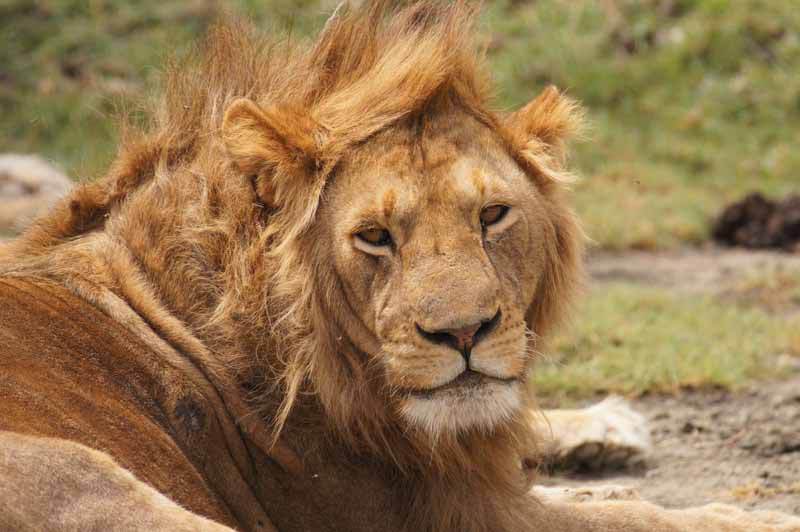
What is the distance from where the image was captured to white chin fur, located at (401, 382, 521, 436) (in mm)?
3615

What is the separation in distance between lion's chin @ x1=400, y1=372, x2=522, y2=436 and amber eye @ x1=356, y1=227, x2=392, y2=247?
0.43 metres

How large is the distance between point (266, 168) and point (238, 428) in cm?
76

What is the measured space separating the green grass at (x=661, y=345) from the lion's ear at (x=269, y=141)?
2078 millimetres

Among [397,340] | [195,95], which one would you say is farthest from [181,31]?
[397,340]

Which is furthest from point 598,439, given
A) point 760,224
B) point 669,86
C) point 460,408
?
point 669,86

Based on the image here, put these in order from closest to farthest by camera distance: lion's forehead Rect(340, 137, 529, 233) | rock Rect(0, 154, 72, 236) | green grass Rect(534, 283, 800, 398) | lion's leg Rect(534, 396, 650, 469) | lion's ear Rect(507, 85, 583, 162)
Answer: lion's forehead Rect(340, 137, 529, 233) → lion's ear Rect(507, 85, 583, 162) → lion's leg Rect(534, 396, 650, 469) → green grass Rect(534, 283, 800, 398) → rock Rect(0, 154, 72, 236)

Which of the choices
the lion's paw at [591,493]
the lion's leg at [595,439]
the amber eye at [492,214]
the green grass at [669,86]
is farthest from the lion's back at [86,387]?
the green grass at [669,86]

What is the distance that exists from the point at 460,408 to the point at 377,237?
1.73 ft

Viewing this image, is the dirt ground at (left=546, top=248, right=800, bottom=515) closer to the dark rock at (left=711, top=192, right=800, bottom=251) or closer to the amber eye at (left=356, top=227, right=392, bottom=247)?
the amber eye at (left=356, top=227, right=392, bottom=247)

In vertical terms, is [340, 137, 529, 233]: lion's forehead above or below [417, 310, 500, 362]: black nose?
above

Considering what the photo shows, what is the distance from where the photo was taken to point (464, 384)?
3596mm

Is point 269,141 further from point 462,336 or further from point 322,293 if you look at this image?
point 462,336

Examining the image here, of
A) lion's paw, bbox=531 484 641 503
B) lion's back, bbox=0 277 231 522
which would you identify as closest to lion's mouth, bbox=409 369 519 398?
lion's back, bbox=0 277 231 522

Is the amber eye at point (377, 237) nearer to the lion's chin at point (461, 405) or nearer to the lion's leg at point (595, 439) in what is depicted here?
the lion's chin at point (461, 405)
